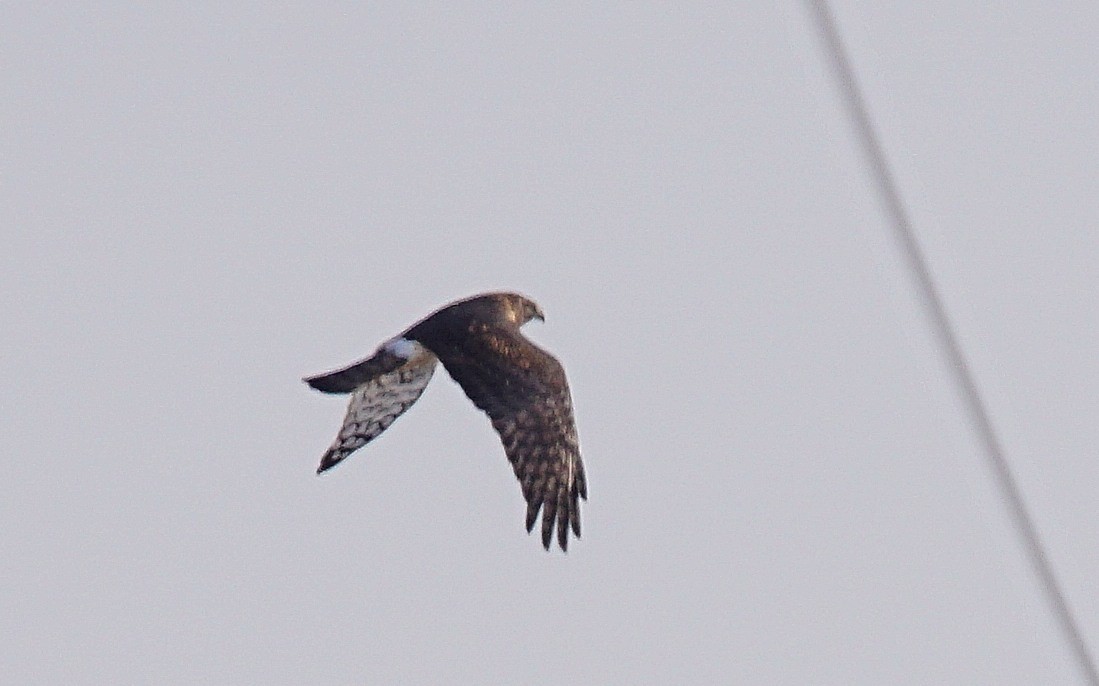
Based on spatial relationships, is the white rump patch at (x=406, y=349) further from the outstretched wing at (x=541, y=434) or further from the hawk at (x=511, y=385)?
the outstretched wing at (x=541, y=434)

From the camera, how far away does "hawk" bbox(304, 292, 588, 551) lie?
292 inches

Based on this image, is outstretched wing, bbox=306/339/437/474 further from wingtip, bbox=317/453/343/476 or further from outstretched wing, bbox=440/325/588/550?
outstretched wing, bbox=440/325/588/550

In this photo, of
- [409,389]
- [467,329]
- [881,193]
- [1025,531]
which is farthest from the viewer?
[409,389]

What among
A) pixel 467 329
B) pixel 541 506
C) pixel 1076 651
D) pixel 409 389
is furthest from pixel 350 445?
pixel 1076 651

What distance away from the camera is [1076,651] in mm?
2420

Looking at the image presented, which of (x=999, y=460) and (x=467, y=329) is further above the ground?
(x=467, y=329)

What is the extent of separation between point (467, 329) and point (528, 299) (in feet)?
4.51

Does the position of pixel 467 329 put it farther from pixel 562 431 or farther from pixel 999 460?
pixel 999 460

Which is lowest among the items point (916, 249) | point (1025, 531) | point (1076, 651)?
point (1076, 651)

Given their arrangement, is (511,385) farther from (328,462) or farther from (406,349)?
(328,462)

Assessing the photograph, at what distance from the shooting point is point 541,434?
24.4 feet

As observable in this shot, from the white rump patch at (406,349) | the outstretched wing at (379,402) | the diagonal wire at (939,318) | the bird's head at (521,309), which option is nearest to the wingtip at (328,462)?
the outstretched wing at (379,402)

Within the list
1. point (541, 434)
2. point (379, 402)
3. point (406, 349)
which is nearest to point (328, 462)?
point (379, 402)

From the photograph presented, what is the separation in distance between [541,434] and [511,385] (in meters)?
0.26
